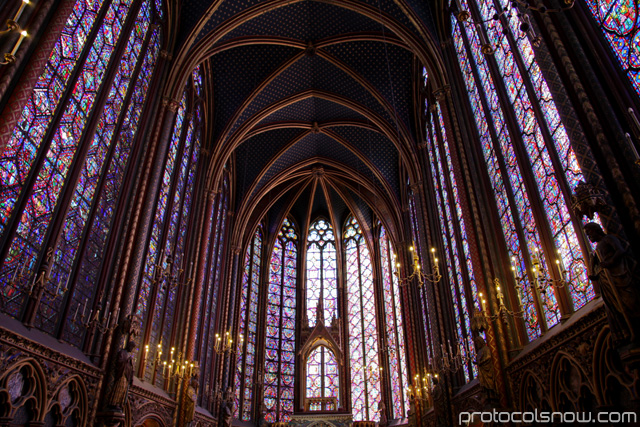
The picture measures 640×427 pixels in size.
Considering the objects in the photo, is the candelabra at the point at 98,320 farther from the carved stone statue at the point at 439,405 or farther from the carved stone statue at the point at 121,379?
the carved stone statue at the point at 439,405

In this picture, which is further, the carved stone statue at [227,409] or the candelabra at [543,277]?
the carved stone statue at [227,409]

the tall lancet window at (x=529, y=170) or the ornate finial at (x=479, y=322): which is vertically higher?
the tall lancet window at (x=529, y=170)

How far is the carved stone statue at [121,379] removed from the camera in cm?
1007

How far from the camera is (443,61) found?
48.9 ft

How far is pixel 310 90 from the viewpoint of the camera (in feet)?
69.4

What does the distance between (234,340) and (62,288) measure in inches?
561

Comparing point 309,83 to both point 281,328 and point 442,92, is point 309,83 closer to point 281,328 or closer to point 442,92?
point 442,92

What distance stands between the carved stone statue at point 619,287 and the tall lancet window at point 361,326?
63.9ft

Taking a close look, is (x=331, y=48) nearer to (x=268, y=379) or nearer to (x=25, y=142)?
(x=25, y=142)

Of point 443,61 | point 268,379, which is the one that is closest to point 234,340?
point 268,379

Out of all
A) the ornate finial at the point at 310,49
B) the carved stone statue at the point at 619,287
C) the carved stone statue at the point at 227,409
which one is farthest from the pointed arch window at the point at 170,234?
the carved stone statue at the point at 619,287

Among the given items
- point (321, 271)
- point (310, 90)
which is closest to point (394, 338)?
point (321, 271)

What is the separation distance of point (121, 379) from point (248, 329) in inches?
593

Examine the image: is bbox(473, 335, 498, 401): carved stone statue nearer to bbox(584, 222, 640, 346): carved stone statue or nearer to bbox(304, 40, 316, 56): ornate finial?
bbox(584, 222, 640, 346): carved stone statue
